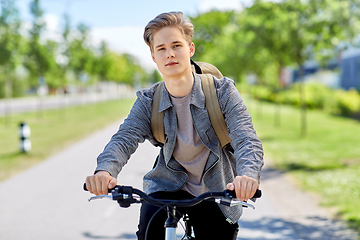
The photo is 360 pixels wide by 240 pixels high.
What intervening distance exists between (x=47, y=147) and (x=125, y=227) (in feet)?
26.3

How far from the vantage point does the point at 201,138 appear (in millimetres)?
2268

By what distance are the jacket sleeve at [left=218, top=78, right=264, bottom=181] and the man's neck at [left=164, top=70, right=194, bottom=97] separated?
0.57 ft

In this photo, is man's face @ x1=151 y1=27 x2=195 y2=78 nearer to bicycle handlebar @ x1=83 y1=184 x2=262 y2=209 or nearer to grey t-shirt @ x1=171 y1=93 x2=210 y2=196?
grey t-shirt @ x1=171 y1=93 x2=210 y2=196

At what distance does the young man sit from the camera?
2.21 metres

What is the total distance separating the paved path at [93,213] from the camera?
505 centimetres

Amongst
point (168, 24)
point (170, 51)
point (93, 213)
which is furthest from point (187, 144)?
point (93, 213)

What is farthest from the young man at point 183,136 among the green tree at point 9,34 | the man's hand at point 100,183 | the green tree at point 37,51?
the green tree at point 37,51

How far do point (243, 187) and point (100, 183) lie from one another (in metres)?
0.67

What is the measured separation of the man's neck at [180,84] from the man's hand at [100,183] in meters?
0.63

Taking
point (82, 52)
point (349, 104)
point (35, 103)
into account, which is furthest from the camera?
point (35, 103)

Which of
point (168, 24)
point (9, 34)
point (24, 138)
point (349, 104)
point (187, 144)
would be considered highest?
point (9, 34)

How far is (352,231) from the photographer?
513 centimetres

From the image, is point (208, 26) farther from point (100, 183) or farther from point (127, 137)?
point (100, 183)

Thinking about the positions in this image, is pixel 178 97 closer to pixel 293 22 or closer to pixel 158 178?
pixel 158 178
